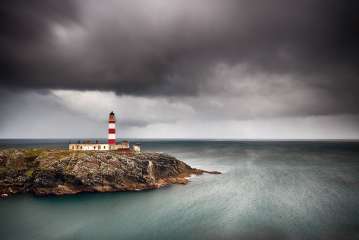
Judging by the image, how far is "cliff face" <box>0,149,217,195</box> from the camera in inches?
2184

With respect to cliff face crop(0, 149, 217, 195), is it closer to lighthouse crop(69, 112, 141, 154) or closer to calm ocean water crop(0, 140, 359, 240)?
calm ocean water crop(0, 140, 359, 240)

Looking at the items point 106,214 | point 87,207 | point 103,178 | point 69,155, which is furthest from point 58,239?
point 69,155

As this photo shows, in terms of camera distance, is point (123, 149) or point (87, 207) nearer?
point (87, 207)

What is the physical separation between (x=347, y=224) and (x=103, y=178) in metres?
49.5

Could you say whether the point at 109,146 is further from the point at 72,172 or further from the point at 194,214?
the point at 194,214

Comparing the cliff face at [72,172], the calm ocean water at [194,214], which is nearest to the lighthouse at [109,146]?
the cliff face at [72,172]

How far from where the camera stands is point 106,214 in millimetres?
42375

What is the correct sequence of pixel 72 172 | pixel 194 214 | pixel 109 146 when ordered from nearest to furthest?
1. pixel 194 214
2. pixel 72 172
3. pixel 109 146

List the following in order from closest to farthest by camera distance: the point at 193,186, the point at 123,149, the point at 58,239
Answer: the point at 58,239 → the point at 193,186 → the point at 123,149

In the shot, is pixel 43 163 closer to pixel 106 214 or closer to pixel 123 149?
pixel 123 149

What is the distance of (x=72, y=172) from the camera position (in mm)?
55594

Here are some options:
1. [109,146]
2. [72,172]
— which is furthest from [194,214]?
[109,146]

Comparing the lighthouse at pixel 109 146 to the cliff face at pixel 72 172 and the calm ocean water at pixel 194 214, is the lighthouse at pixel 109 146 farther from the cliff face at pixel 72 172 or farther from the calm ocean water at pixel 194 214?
the calm ocean water at pixel 194 214

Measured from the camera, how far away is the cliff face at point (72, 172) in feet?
182
